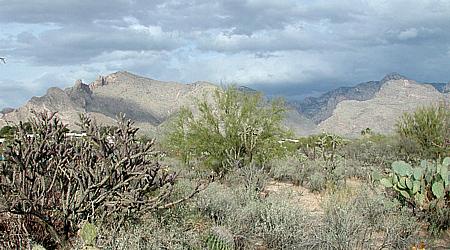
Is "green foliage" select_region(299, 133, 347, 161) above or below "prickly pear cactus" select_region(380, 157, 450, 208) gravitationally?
below

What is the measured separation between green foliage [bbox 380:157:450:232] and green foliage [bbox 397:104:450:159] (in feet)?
40.0

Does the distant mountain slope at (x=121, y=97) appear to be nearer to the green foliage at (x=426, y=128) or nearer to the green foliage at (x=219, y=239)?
the green foliage at (x=426, y=128)

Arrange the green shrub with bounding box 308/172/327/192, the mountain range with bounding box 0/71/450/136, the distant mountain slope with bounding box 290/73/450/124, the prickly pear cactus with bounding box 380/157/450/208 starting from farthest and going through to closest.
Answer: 1. the distant mountain slope with bounding box 290/73/450/124
2. the mountain range with bounding box 0/71/450/136
3. the green shrub with bounding box 308/172/327/192
4. the prickly pear cactus with bounding box 380/157/450/208

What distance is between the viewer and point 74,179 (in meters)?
8.20

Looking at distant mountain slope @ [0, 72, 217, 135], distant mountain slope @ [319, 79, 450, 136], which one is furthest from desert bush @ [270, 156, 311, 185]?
distant mountain slope @ [0, 72, 217, 135]

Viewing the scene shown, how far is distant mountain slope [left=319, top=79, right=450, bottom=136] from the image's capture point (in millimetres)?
66750

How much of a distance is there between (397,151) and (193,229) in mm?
21111

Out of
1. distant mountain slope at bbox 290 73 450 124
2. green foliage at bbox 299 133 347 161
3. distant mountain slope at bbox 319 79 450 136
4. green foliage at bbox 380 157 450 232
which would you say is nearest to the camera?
green foliage at bbox 380 157 450 232

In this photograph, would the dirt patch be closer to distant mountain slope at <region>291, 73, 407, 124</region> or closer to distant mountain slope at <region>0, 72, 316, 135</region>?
distant mountain slope at <region>0, 72, 316, 135</region>

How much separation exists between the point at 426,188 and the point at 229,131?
29.5ft

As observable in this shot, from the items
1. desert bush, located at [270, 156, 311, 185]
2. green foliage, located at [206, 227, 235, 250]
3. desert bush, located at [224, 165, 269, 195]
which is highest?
green foliage, located at [206, 227, 235, 250]

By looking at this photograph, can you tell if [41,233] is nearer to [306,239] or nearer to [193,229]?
[193,229]

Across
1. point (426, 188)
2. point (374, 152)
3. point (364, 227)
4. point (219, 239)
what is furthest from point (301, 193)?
point (374, 152)

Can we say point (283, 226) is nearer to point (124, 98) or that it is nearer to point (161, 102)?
point (161, 102)
